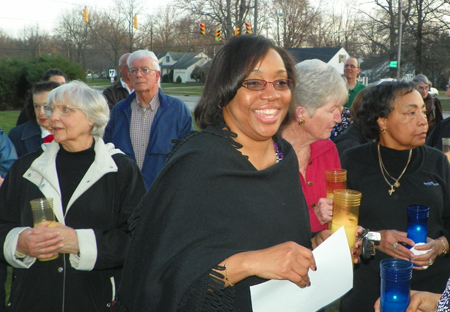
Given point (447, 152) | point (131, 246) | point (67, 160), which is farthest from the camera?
point (447, 152)

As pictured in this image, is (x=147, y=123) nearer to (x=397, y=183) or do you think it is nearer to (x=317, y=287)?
(x=397, y=183)

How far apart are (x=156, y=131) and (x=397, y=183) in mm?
2815

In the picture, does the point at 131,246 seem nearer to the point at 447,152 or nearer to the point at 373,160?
the point at 373,160

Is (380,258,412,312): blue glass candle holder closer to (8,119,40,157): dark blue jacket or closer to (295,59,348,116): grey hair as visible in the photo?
(295,59,348,116): grey hair

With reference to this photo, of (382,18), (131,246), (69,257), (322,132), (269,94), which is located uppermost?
(382,18)

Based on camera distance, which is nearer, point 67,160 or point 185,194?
point 185,194

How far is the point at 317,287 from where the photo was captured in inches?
64.7

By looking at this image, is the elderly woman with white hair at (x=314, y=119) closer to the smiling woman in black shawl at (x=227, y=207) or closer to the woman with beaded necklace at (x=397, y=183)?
the woman with beaded necklace at (x=397, y=183)

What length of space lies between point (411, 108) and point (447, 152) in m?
0.66

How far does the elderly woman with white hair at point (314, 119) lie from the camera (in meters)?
2.66

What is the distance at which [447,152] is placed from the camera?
10.4 feet

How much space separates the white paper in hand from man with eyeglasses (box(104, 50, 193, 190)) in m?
3.18

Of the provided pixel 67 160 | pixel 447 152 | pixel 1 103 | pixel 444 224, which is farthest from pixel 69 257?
pixel 1 103

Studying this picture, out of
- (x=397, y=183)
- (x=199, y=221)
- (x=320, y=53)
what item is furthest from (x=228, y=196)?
(x=320, y=53)
